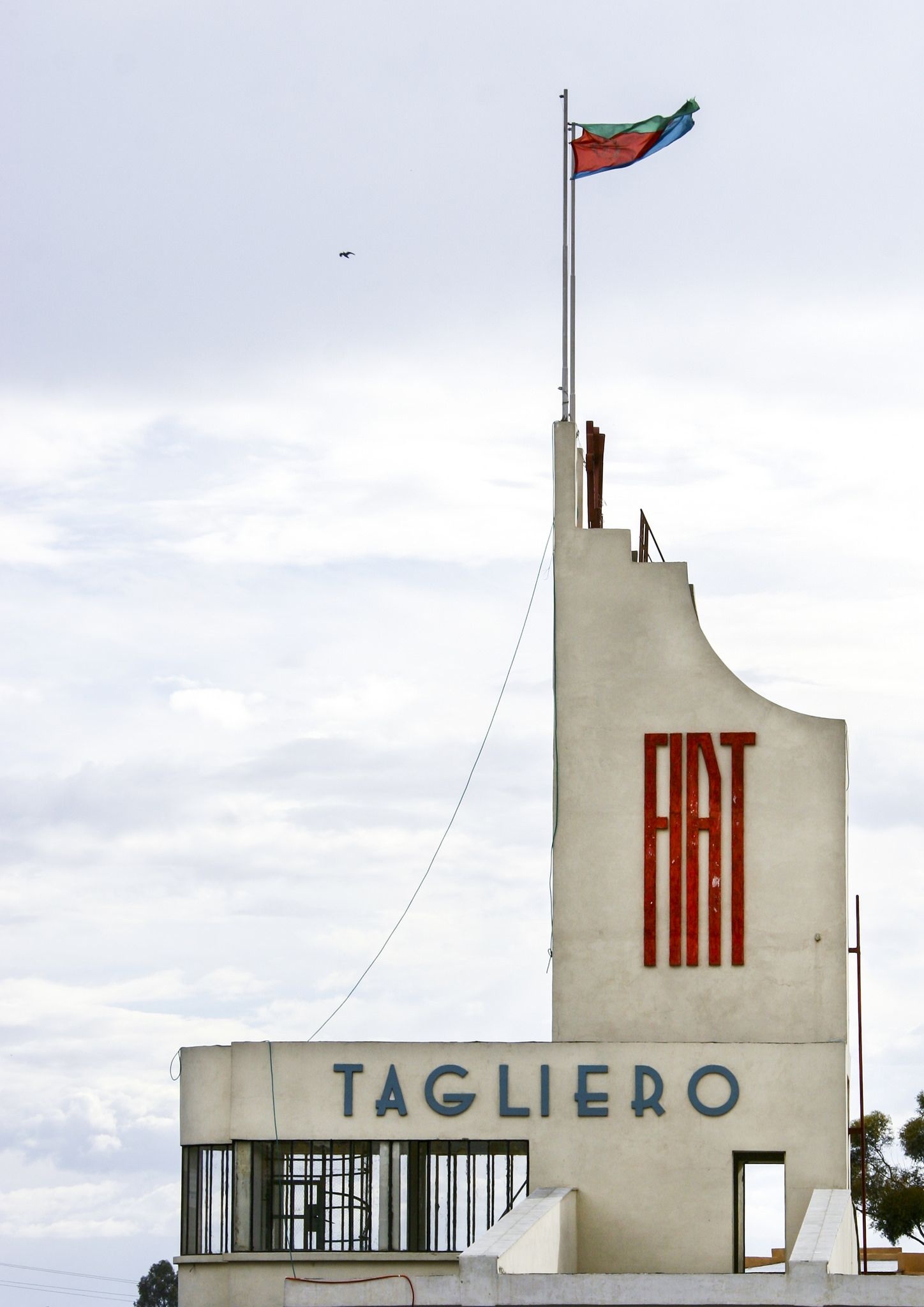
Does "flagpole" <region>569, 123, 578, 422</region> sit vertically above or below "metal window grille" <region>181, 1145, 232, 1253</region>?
above

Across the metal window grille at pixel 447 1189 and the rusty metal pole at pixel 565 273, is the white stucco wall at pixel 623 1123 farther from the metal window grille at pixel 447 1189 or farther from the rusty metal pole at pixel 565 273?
the rusty metal pole at pixel 565 273

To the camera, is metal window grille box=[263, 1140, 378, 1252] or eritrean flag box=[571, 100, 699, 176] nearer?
metal window grille box=[263, 1140, 378, 1252]

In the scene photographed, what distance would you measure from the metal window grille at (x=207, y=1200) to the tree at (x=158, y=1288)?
90.8 m

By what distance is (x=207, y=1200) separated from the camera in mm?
36062

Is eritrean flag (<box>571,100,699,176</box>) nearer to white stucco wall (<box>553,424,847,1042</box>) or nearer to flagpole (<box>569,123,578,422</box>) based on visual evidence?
flagpole (<box>569,123,578,422</box>)

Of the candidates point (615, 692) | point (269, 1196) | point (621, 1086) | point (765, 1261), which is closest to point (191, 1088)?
point (269, 1196)

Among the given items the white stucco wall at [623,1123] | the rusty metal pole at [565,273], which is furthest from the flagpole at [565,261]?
the white stucco wall at [623,1123]

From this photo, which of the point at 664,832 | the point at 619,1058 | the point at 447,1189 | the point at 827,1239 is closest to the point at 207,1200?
the point at 447,1189

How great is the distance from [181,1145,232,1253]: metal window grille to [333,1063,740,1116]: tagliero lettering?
2438 millimetres

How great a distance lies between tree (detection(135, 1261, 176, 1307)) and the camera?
124 m

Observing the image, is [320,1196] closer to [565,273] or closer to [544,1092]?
[544,1092]

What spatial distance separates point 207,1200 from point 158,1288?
→ 93.5 metres

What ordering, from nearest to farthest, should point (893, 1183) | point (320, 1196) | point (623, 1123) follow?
point (623, 1123)
point (320, 1196)
point (893, 1183)

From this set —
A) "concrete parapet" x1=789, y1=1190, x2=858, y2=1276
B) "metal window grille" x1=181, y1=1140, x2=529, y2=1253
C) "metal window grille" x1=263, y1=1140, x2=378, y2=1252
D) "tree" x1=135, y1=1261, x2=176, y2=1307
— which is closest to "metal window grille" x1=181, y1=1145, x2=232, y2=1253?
"metal window grille" x1=181, y1=1140, x2=529, y2=1253
